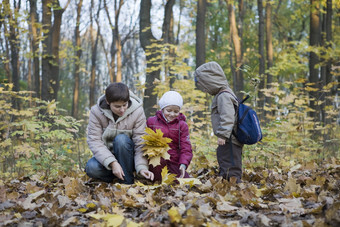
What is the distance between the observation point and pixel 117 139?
3.52 meters

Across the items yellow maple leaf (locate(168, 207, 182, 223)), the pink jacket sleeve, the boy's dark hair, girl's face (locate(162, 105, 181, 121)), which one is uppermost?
the boy's dark hair

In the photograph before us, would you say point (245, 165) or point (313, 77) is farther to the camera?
point (313, 77)

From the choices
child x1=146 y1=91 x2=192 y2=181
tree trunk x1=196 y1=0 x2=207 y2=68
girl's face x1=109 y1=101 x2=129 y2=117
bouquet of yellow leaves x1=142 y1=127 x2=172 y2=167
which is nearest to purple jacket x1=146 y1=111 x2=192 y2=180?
child x1=146 y1=91 x2=192 y2=181

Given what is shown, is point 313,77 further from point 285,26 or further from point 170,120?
point 285,26

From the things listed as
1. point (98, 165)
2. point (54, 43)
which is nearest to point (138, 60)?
point (54, 43)

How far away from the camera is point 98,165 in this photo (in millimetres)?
3609

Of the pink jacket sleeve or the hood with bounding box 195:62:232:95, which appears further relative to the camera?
the hood with bounding box 195:62:232:95

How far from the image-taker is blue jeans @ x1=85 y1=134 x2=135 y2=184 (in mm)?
3506

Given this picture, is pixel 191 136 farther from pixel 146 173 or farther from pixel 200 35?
pixel 200 35

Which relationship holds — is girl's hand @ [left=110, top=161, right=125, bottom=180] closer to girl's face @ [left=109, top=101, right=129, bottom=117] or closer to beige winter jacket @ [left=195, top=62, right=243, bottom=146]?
girl's face @ [left=109, top=101, right=129, bottom=117]

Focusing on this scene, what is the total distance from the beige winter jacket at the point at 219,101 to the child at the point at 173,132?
381mm

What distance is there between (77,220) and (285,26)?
20527 millimetres

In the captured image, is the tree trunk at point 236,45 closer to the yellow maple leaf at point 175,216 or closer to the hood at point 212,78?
the hood at point 212,78

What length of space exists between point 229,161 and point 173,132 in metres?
0.73
